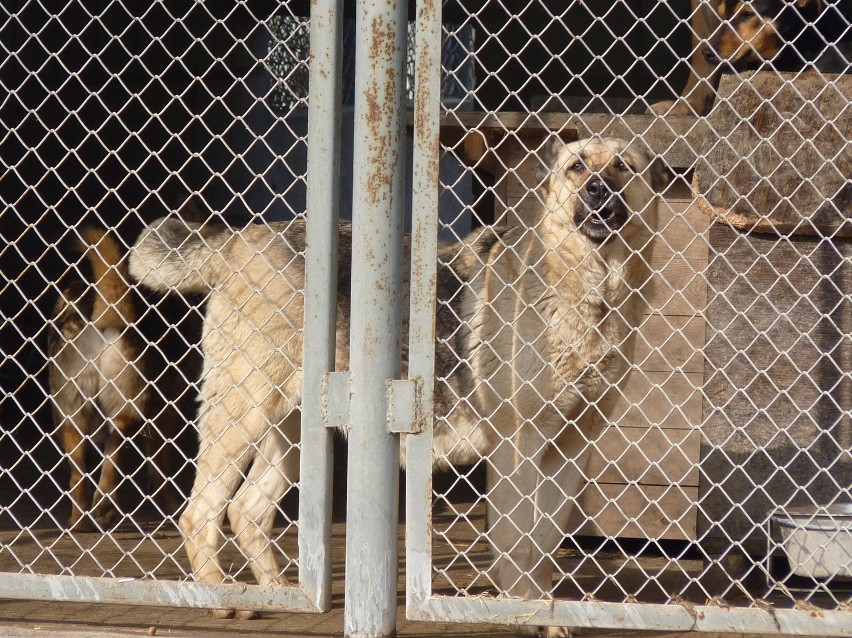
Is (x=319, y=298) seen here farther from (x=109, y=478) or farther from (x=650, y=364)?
(x=109, y=478)

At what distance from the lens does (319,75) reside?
2607mm

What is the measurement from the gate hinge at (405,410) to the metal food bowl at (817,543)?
1.59 metres

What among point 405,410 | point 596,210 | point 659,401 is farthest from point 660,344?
point 405,410

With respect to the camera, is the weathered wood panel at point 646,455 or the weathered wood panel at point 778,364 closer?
the weathered wood panel at point 778,364

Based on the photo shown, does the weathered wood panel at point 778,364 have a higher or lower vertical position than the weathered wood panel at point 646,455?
higher

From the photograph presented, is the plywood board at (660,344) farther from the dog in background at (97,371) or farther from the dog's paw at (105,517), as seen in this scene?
the dog's paw at (105,517)

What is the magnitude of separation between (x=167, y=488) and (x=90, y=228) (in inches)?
68.3

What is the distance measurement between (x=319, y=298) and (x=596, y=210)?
1.51 metres

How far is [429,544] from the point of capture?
2.61 metres

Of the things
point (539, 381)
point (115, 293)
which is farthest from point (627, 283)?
point (115, 293)

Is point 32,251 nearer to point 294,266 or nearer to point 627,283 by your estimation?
point 294,266

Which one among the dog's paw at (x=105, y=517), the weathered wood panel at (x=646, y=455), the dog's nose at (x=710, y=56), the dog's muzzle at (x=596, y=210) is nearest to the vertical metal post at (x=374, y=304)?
the dog's muzzle at (x=596, y=210)

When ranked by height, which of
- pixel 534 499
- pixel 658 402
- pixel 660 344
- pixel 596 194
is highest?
pixel 596 194

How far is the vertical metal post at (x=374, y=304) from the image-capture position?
A: 257 centimetres
